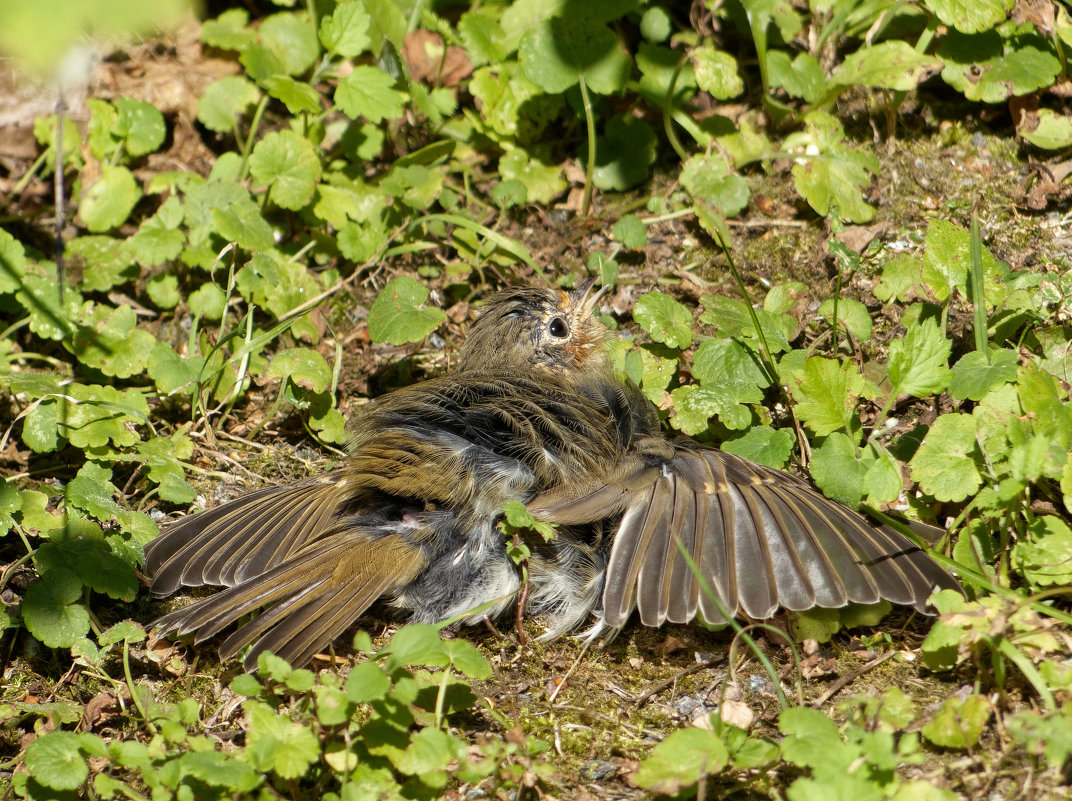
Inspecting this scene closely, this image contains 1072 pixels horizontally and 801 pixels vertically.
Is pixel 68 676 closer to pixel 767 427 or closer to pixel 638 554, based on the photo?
pixel 638 554

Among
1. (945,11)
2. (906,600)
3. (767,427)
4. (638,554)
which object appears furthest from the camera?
(945,11)

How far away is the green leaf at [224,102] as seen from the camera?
213 inches

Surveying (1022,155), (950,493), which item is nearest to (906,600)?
(950,493)

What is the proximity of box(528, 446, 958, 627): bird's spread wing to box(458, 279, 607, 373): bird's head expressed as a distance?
101 cm

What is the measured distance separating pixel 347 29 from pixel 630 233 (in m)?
1.77

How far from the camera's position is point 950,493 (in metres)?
3.28

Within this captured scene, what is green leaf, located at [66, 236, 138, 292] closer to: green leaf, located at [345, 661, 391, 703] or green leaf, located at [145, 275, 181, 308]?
green leaf, located at [145, 275, 181, 308]

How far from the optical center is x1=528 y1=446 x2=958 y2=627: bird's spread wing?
3178mm

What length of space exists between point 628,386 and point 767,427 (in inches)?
22.6

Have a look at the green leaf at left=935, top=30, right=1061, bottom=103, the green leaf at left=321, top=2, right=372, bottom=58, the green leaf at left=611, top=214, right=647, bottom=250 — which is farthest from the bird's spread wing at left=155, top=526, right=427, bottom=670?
the green leaf at left=935, top=30, right=1061, bottom=103

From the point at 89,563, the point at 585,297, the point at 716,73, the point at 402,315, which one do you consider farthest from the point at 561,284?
the point at 89,563

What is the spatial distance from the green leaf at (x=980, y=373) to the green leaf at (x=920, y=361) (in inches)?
3.0

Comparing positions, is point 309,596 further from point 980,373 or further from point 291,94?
point 291,94

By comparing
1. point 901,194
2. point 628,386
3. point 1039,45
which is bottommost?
point 628,386
